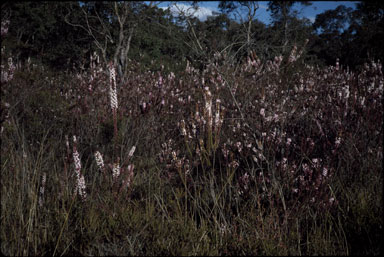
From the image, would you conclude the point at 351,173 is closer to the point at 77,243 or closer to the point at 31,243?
the point at 77,243

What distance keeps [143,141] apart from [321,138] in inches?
93.5

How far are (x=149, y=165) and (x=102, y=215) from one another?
128 cm

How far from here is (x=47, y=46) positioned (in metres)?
21.7

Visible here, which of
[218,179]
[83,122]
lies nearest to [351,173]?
[218,179]

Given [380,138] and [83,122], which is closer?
[380,138]

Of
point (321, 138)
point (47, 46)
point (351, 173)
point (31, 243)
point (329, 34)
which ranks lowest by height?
point (31, 243)

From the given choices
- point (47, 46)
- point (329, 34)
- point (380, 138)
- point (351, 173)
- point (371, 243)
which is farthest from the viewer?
point (329, 34)

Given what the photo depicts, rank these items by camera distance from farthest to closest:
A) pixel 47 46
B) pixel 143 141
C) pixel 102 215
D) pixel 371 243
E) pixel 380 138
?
pixel 47 46, pixel 143 141, pixel 380 138, pixel 102 215, pixel 371 243

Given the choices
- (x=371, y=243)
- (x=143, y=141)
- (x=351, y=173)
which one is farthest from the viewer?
(x=143, y=141)

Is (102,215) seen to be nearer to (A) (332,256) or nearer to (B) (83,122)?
(A) (332,256)

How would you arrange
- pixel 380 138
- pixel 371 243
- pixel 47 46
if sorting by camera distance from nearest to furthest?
pixel 371 243 → pixel 380 138 → pixel 47 46

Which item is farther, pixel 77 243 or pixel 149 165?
pixel 149 165

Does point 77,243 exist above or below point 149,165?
below

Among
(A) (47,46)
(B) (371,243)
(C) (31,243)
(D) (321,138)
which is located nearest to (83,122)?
(C) (31,243)
